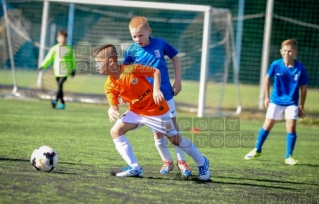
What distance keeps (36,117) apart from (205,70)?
3.70 meters

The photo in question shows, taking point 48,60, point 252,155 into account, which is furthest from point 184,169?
point 48,60

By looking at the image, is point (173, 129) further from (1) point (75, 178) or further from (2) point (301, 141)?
(2) point (301, 141)

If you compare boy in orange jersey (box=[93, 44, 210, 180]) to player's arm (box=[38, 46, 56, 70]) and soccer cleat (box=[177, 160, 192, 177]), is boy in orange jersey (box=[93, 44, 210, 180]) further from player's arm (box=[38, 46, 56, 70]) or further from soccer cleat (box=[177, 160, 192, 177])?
player's arm (box=[38, 46, 56, 70])

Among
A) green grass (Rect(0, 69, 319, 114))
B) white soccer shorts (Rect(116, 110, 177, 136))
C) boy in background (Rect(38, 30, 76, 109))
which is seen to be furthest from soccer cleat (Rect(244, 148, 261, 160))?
green grass (Rect(0, 69, 319, 114))

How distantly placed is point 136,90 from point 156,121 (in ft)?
1.23

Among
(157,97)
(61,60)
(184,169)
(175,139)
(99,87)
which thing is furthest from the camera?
(99,87)

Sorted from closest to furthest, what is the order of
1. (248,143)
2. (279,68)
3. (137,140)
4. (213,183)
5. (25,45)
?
(213,183) → (279,68) → (137,140) → (248,143) → (25,45)

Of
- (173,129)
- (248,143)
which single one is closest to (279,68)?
(248,143)

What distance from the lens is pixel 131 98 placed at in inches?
237

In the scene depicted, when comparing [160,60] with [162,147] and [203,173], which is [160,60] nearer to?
[162,147]

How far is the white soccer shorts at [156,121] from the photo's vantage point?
5996 millimetres

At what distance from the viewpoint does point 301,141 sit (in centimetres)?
1126

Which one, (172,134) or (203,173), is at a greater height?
(172,134)

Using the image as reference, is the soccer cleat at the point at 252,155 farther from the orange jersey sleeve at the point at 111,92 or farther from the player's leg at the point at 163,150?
the orange jersey sleeve at the point at 111,92
